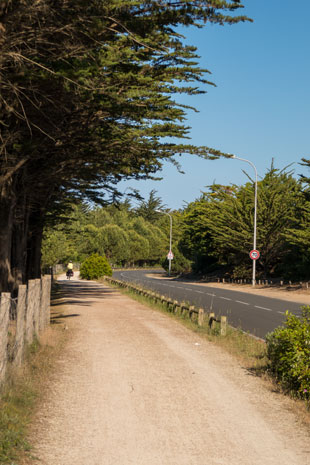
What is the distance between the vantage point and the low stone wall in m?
6.44

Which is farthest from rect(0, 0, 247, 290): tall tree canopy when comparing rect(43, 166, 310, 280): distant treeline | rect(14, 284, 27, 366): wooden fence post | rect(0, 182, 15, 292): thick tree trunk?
rect(43, 166, 310, 280): distant treeline

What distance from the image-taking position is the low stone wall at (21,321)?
254 inches

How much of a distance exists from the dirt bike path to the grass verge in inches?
6.8

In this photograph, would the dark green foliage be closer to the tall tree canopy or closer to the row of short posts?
the row of short posts

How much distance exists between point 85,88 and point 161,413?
17.3 ft

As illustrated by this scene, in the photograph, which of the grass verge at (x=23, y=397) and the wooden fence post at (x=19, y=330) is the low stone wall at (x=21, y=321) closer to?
the wooden fence post at (x=19, y=330)

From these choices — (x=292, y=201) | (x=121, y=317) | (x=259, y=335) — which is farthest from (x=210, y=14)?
(x=292, y=201)

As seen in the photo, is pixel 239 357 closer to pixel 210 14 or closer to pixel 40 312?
pixel 40 312

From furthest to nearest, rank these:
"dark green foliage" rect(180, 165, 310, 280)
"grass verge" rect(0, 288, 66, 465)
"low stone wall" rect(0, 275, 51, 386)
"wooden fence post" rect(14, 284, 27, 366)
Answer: "dark green foliage" rect(180, 165, 310, 280), "wooden fence post" rect(14, 284, 27, 366), "low stone wall" rect(0, 275, 51, 386), "grass verge" rect(0, 288, 66, 465)

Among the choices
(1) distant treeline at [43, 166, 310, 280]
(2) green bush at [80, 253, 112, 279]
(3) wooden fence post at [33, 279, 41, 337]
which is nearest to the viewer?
(3) wooden fence post at [33, 279, 41, 337]

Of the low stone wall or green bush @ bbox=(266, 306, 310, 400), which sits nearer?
the low stone wall

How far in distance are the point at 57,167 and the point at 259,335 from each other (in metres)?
7.16

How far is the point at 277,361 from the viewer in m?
8.94

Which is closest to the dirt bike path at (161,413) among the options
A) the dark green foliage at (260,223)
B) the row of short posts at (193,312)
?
the row of short posts at (193,312)
